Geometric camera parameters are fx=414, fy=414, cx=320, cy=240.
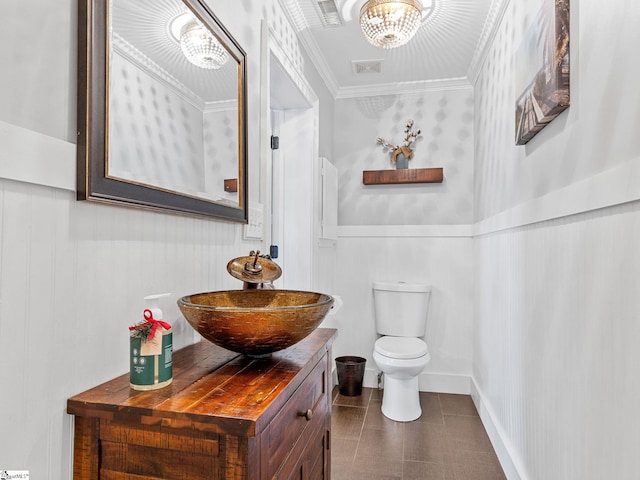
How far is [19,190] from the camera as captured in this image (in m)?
0.74

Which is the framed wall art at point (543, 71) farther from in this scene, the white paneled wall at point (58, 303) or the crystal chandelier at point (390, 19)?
the white paneled wall at point (58, 303)

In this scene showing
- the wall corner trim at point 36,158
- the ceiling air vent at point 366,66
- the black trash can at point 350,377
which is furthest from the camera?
the black trash can at point 350,377

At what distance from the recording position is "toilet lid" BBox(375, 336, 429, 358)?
2594mm

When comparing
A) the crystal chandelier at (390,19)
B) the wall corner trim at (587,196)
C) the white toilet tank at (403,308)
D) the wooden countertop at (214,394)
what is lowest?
the white toilet tank at (403,308)

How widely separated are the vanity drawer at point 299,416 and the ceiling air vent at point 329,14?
1.82m

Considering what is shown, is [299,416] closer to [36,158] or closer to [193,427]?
[193,427]

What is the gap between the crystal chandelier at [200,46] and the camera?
129cm

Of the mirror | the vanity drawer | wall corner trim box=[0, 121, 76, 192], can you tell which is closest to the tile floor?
the vanity drawer

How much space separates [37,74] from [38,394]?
602 millimetres

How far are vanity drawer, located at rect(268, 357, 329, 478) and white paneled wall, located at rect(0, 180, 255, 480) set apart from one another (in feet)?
1.35

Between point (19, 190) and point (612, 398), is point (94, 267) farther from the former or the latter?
point (612, 398)

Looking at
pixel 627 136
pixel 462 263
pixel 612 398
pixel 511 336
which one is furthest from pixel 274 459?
pixel 462 263

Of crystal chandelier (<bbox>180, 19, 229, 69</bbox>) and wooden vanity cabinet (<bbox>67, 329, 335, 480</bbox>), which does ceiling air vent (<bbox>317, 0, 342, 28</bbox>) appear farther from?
wooden vanity cabinet (<bbox>67, 329, 335, 480</bbox>)

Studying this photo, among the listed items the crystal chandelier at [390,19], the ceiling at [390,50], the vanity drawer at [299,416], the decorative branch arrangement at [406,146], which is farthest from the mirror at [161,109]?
the decorative branch arrangement at [406,146]
